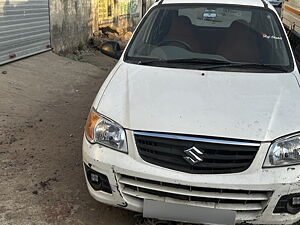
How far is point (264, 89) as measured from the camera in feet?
10.5

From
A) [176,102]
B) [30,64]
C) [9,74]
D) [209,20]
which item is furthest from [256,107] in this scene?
[30,64]

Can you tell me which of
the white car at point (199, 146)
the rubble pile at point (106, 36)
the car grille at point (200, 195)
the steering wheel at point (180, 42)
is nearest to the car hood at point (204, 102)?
the white car at point (199, 146)

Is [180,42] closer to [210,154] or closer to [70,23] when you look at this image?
[210,154]

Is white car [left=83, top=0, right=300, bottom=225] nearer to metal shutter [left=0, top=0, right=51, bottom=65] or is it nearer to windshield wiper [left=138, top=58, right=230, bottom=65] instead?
windshield wiper [left=138, top=58, right=230, bottom=65]

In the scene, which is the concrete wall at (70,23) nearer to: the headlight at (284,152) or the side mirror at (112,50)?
the side mirror at (112,50)

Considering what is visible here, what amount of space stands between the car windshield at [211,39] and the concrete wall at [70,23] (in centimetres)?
548

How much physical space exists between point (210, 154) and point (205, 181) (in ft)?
0.61

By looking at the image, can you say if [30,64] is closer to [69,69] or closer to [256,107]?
[69,69]

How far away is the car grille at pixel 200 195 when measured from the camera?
2598 millimetres

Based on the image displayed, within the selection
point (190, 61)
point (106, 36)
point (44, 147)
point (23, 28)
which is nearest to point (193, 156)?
point (190, 61)

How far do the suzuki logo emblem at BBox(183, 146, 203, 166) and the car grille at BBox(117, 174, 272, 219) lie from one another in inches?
7.0

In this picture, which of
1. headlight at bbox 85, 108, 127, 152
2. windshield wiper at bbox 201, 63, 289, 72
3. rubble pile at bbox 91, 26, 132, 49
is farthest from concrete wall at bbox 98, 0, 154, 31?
headlight at bbox 85, 108, 127, 152

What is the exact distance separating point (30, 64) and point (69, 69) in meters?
0.86

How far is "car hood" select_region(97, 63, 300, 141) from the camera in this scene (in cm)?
267
